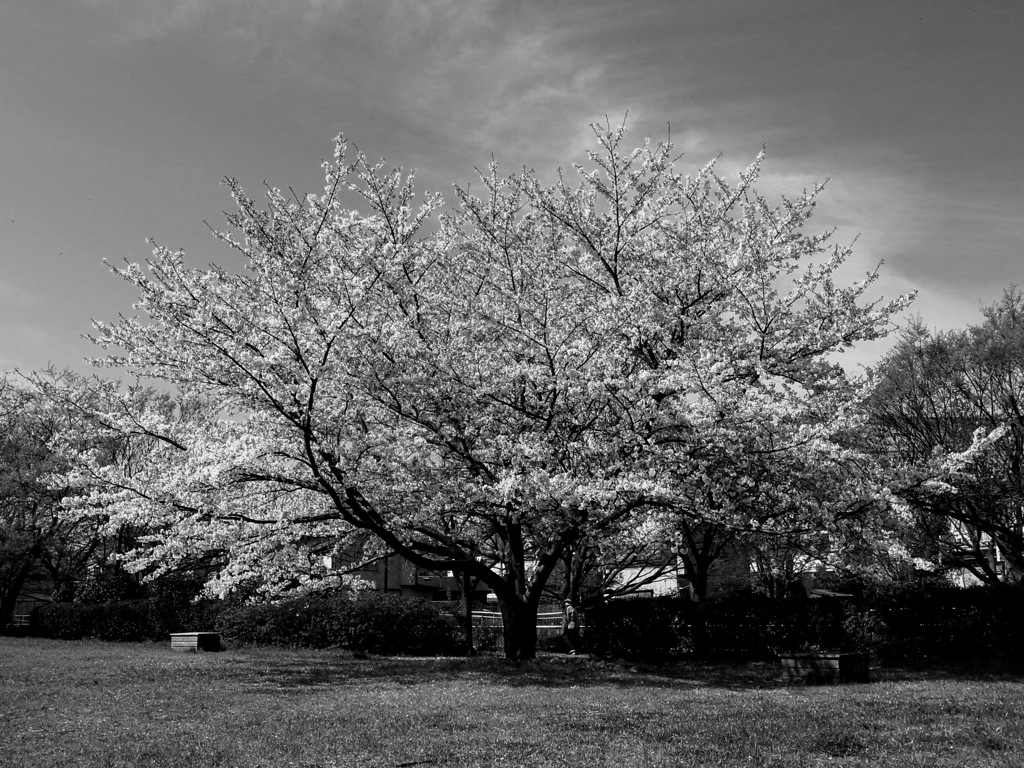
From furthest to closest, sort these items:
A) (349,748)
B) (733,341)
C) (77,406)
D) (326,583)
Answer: (326,583) < (733,341) < (77,406) < (349,748)

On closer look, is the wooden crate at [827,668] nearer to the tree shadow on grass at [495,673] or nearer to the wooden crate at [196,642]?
the tree shadow on grass at [495,673]

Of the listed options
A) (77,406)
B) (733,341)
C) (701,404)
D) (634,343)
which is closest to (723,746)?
(701,404)

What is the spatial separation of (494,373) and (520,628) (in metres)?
5.64

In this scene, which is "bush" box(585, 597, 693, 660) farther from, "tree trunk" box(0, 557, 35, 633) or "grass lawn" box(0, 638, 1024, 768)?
"tree trunk" box(0, 557, 35, 633)

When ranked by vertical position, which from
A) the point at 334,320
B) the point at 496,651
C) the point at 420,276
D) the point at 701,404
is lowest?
the point at 496,651

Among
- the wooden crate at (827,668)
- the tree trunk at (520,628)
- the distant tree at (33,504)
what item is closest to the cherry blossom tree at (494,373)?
the tree trunk at (520,628)

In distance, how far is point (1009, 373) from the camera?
63.6ft

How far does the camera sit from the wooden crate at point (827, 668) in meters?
12.3

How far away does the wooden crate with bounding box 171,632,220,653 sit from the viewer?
1947 cm

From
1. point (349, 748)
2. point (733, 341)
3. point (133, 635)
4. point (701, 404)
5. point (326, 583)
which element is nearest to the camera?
point (349, 748)

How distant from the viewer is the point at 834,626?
16297 millimetres

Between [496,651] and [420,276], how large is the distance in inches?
471

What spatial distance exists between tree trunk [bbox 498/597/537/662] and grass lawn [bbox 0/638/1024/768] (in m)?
2.69

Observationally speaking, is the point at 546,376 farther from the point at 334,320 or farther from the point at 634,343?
the point at 334,320
